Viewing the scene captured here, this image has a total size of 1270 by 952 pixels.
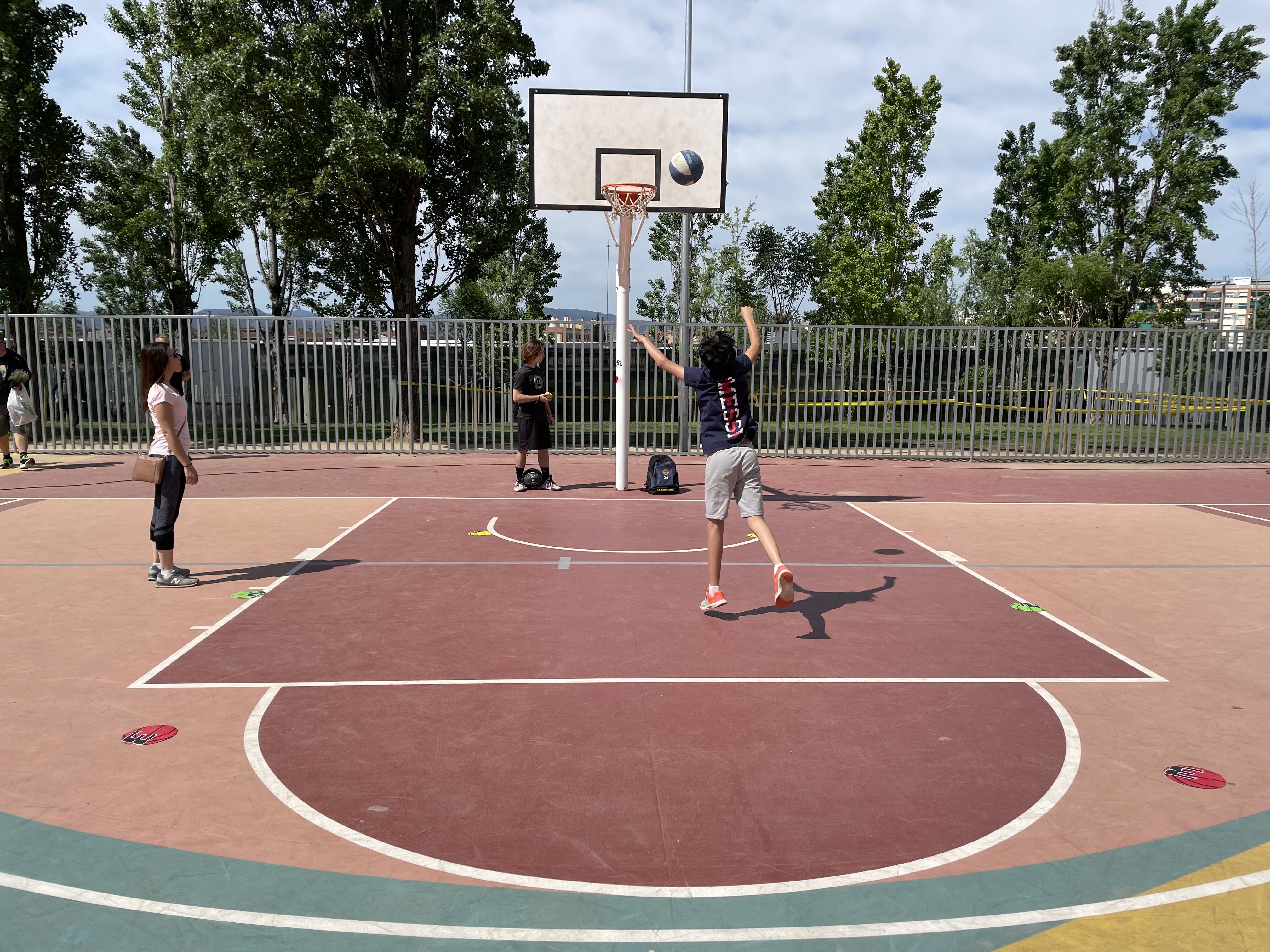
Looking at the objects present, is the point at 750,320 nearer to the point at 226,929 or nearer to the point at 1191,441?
the point at 226,929

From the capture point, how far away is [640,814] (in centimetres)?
382

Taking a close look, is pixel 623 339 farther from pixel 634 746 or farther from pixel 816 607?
pixel 634 746

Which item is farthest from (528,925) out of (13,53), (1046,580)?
(13,53)

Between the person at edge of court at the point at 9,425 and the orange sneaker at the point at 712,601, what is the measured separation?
43.9ft

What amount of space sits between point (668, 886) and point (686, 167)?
39.3 feet

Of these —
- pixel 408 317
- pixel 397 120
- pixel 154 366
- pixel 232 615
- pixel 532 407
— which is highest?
pixel 397 120

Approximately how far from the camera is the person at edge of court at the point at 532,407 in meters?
12.0

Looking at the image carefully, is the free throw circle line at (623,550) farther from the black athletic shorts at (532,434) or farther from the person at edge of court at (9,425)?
the person at edge of court at (9,425)

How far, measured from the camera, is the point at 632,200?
1277 cm

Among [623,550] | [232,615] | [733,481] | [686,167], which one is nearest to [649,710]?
[733,481]

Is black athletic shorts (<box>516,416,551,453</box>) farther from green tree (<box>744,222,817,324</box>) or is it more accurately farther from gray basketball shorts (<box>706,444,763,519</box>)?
green tree (<box>744,222,817,324</box>)

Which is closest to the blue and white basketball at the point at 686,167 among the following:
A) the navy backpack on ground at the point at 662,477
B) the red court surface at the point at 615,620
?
the navy backpack on ground at the point at 662,477

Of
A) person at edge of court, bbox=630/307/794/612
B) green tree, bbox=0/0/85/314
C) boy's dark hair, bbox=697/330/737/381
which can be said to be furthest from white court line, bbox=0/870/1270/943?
green tree, bbox=0/0/85/314

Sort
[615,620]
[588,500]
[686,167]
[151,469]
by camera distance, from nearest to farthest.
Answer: [615,620], [151,469], [588,500], [686,167]
